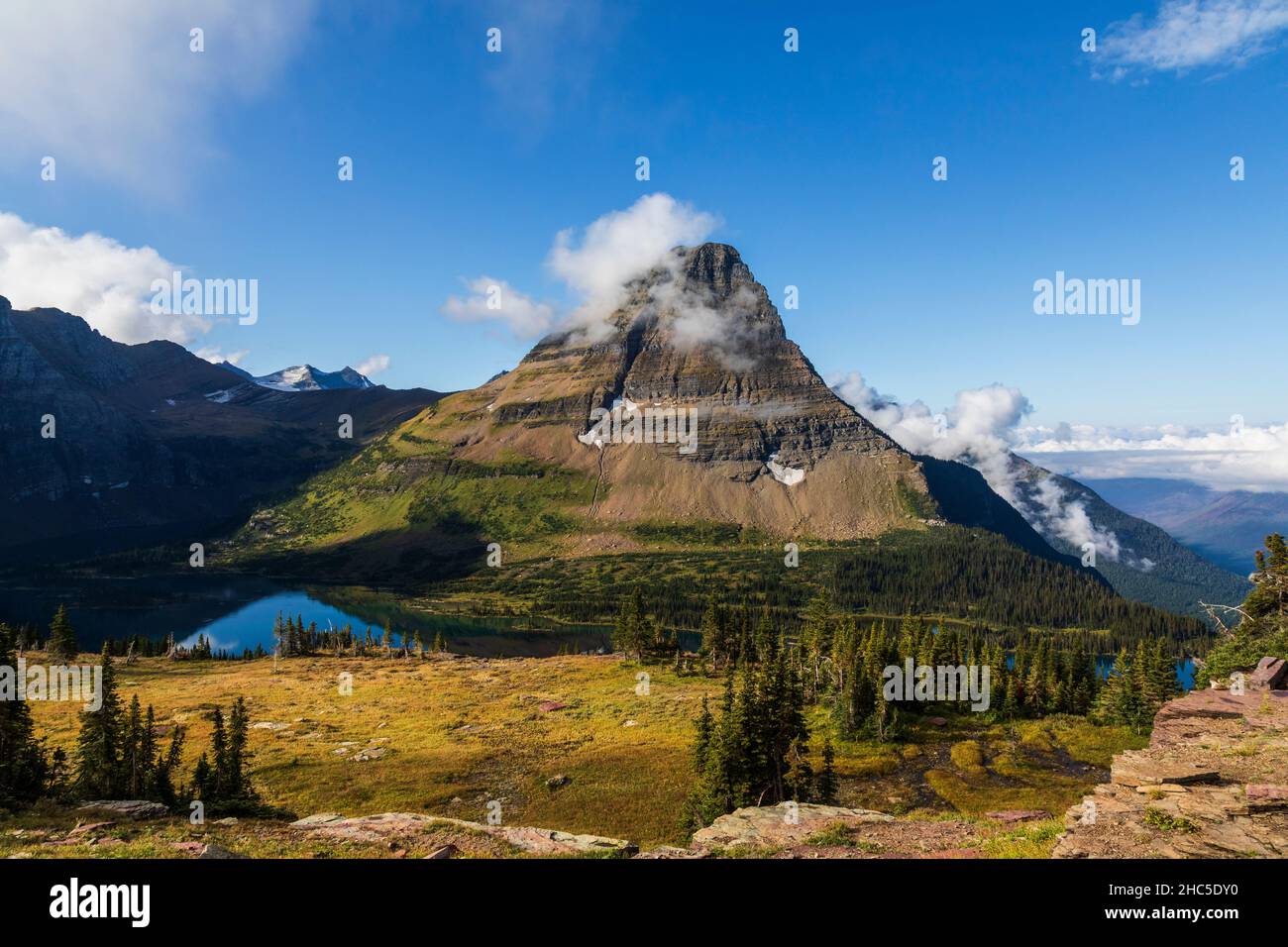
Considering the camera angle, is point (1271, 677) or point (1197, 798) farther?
point (1271, 677)

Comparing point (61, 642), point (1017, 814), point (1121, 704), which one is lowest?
point (1121, 704)

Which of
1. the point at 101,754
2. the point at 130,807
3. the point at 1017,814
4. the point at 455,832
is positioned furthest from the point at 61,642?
the point at 1017,814

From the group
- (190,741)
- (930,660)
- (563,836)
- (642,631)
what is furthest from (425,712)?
(930,660)

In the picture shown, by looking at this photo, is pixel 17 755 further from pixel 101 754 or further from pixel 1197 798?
pixel 1197 798

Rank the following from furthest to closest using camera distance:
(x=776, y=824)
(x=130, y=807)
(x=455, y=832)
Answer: (x=130, y=807) < (x=455, y=832) < (x=776, y=824)

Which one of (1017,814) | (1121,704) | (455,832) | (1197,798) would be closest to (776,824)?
(455,832)

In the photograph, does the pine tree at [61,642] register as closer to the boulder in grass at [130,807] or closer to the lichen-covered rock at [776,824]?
the boulder in grass at [130,807]

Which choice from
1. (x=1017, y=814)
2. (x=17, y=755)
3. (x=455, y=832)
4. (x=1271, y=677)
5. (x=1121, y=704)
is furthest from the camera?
(x=1121, y=704)

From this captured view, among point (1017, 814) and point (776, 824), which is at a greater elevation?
point (776, 824)
